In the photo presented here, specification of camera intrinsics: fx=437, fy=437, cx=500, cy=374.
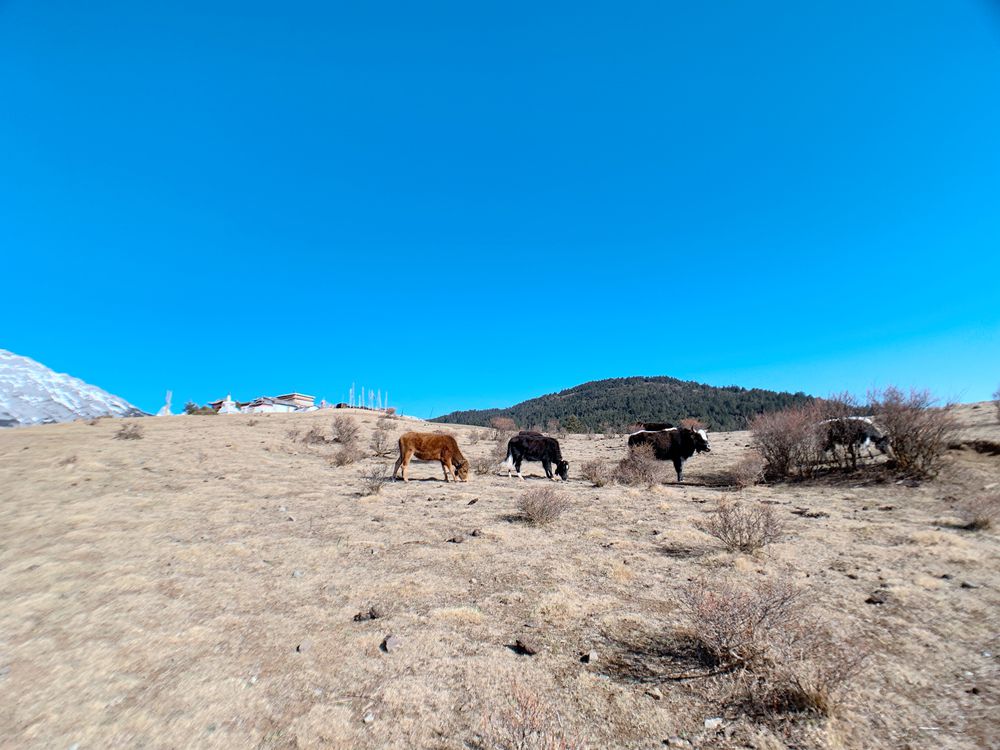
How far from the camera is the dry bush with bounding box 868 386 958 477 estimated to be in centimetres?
1013

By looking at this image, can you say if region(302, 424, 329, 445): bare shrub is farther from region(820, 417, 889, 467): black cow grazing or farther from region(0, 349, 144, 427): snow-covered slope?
region(820, 417, 889, 467): black cow grazing

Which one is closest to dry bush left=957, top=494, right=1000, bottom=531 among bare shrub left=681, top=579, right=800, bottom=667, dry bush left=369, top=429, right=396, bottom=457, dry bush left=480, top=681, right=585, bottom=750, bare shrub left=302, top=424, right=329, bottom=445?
bare shrub left=681, top=579, right=800, bottom=667

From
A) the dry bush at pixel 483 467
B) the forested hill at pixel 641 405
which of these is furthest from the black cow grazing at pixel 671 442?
the forested hill at pixel 641 405

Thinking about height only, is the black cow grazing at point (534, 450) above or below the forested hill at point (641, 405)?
below

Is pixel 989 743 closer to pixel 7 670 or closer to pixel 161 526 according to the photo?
pixel 7 670

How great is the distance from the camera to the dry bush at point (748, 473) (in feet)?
39.1

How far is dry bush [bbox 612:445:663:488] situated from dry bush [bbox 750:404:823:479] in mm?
3145

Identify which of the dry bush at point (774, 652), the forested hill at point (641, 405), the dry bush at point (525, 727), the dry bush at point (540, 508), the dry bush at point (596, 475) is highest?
the forested hill at point (641, 405)

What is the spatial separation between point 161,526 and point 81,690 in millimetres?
4458

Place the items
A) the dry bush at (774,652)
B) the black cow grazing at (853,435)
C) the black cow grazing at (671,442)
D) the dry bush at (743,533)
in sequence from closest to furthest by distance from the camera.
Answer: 1. the dry bush at (774,652)
2. the dry bush at (743,533)
3. the black cow grazing at (853,435)
4. the black cow grazing at (671,442)

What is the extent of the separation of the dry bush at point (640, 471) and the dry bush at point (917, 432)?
221 inches

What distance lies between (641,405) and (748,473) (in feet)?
233

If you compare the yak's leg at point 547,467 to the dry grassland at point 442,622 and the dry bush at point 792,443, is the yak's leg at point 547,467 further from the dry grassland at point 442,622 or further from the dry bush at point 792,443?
the dry bush at point 792,443

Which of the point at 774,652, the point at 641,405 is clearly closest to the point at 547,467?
the point at 774,652
